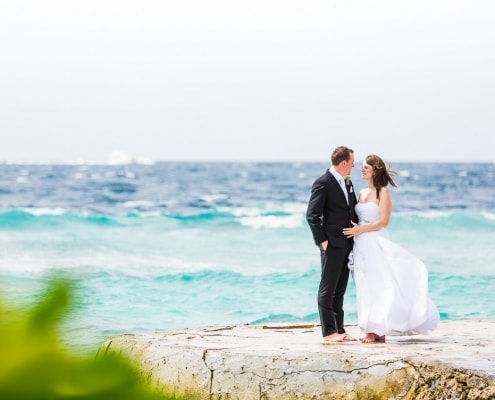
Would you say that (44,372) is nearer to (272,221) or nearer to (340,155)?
(340,155)

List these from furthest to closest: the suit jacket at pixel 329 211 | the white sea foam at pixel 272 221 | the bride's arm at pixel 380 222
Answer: the white sea foam at pixel 272 221
the bride's arm at pixel 380 222
the suit jacket at pixel 329 211

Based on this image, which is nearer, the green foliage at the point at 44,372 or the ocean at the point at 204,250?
the green foliage at the point at 44,372

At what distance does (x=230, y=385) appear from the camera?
21.3 feet

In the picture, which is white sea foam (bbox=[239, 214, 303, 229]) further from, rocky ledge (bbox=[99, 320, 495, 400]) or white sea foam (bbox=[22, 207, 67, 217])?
rocky ledge (bbox=[99, 320, 495, 400])

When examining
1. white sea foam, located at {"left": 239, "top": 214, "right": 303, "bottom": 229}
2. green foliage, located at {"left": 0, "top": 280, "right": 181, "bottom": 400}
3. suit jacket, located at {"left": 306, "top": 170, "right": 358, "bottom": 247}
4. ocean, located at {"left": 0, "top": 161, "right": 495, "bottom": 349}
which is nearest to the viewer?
green foliage, located at {"left": 0, "top": 280, "right": 181, "bottom": 400}

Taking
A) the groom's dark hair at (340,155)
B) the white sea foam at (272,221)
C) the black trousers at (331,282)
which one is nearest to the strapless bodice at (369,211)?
the black trousers at (331,282)

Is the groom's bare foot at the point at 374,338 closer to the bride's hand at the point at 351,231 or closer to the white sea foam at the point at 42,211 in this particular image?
the bride's hand at the point at 351,231

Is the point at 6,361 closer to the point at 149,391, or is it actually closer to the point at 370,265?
the point at 149,391

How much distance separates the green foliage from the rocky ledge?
520cm

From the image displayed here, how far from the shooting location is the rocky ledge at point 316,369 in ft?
19.9

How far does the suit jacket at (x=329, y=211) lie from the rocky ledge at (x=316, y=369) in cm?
87

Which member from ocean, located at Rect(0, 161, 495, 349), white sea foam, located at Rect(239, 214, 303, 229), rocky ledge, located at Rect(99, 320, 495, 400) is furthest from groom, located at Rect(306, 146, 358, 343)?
white sea foam, located at Rect(239, 214, 303, 229)

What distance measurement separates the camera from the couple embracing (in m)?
7.73

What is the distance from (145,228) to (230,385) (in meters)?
25.8
